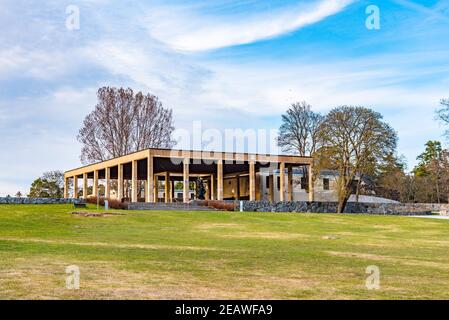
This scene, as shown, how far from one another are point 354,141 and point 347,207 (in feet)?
22.0

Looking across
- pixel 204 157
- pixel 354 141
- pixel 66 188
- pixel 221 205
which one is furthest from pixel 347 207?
pixel 66 188

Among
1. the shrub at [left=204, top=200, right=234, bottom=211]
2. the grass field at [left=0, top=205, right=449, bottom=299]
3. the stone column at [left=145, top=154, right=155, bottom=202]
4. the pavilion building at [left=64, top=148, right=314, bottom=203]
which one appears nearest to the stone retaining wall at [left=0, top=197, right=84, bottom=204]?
the pavilion building at [left=64, top=148, right=314, bottom=203]

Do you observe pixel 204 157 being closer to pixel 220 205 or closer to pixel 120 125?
pixel 220 205

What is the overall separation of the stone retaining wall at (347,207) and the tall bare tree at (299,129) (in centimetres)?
756

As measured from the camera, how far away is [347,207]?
5162 cm

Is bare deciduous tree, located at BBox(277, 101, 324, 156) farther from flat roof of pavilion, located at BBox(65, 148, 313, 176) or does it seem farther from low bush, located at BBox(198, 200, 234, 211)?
low bush, located at BBox(198, 200, 234, 211)

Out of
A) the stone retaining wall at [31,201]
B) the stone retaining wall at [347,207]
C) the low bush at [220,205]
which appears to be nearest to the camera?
the stone retaining wall at [31,201]

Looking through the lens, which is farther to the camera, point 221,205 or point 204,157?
point 204,157

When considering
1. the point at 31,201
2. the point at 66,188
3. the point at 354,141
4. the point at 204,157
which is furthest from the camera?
the point at 66,188

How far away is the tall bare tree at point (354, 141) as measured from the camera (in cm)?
4862

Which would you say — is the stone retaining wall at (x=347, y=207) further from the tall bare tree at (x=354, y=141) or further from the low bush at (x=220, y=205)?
the tall bare tree at (x=354, y=141)

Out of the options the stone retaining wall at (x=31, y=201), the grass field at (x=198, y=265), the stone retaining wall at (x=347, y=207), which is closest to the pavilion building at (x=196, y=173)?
the stone retaining wall at (x=347, y=207)

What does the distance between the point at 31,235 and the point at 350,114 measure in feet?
119
